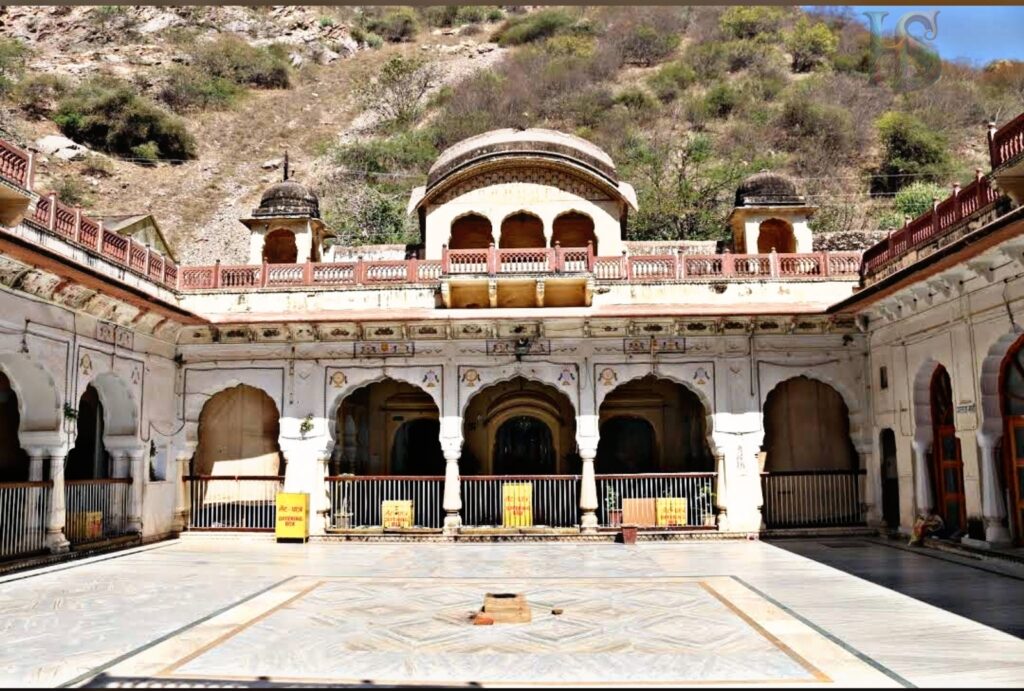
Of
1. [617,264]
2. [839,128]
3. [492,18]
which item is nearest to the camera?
[617,264]

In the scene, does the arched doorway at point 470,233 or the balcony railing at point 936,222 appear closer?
the balcony railing at point 936,222

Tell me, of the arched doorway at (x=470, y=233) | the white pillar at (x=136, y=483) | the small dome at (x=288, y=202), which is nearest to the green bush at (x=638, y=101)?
the arched doorway at (x=470, y=233)

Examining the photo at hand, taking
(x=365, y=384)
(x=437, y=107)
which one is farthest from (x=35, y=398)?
(x=437, y=107)

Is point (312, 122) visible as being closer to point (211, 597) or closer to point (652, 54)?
point (652, 54)

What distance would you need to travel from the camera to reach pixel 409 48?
6091 centimetres

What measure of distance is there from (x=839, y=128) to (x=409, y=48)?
33.1 metres

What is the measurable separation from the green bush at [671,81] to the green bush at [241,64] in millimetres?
24165

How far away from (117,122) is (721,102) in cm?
3273

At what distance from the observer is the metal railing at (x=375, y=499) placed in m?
14.3

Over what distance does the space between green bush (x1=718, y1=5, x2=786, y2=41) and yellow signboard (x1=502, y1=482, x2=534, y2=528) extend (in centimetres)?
4592

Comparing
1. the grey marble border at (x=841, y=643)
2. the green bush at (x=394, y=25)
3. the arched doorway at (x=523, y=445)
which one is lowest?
the grey marble border at (x=841, y=643)

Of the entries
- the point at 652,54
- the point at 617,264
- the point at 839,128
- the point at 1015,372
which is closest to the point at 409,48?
the point at 652,54

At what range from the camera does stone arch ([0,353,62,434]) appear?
36.7ft

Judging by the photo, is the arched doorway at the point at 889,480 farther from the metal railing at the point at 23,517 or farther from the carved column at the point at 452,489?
Result: the metal railing at the point at 23,517
